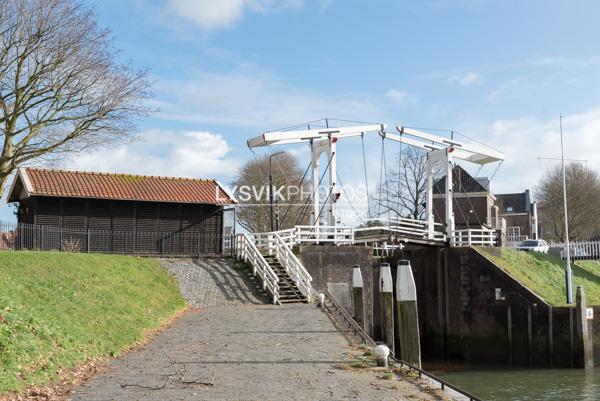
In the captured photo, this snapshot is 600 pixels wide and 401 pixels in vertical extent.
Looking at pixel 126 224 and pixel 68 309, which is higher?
pixel 126 224

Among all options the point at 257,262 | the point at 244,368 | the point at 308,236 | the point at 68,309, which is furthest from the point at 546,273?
the point at 68,309

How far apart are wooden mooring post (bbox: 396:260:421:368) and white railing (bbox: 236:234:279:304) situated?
31.3 feet

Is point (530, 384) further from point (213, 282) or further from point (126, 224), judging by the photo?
point (126, 224)

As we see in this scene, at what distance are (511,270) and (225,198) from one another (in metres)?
13.6

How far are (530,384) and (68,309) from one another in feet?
44.7

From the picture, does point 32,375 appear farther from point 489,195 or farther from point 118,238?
point 489,195

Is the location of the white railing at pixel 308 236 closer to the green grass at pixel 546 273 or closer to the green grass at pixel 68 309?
the green grass at pixel 68 309

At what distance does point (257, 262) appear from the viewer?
2477 cm

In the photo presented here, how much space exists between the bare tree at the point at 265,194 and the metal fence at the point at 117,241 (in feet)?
62.3

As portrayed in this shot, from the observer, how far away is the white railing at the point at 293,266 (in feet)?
75.3

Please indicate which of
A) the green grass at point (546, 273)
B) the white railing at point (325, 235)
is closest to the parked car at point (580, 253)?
the green grass at point (546, 273)

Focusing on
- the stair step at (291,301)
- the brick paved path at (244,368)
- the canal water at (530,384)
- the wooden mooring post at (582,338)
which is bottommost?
the canal water at (530,384)

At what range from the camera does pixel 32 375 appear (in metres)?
8.87

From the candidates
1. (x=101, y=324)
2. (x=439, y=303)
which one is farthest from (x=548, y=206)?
(x=101, y=324)
